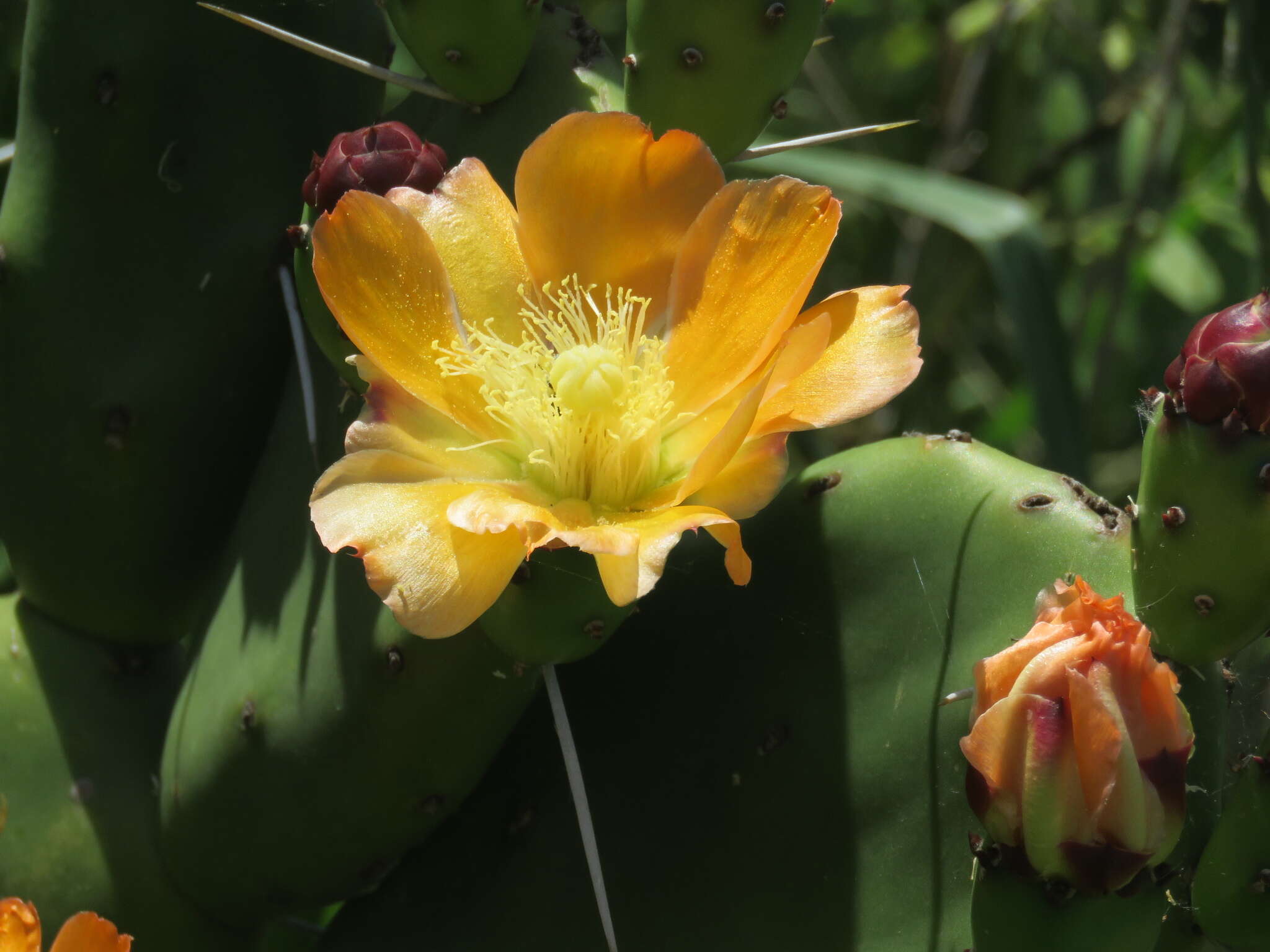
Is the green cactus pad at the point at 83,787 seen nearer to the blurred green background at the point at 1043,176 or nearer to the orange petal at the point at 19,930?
the orange petal at the point at 19,930

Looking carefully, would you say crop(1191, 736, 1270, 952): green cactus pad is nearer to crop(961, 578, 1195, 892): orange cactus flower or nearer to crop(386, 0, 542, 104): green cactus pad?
crop(961, 578, 1195, 892): orange cactus flower

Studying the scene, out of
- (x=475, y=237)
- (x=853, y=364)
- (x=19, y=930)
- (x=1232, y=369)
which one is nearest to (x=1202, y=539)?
(x=1232, y=369)

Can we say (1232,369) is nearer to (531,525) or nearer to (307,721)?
(531,525)

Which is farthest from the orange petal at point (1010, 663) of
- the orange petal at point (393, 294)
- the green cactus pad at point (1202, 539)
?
the orange petal at point (393, 294)

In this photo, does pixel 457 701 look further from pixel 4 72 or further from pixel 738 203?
pixel 4 72

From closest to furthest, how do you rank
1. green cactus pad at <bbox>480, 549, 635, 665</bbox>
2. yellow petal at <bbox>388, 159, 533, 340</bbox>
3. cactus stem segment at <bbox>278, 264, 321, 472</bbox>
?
green cactus pad at <bbox>480, 549, 635, 665</bbox> → yellow petal at <bbox>388, 159, 533, 340</bbox> → cactus stem segment at <bbox>278, 264, 321, 472</bbox>

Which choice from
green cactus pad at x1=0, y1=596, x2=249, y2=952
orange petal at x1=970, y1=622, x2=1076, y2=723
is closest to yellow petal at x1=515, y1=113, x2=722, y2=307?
orange petal at x1=970, y1=622, x2=1076, y2=723
